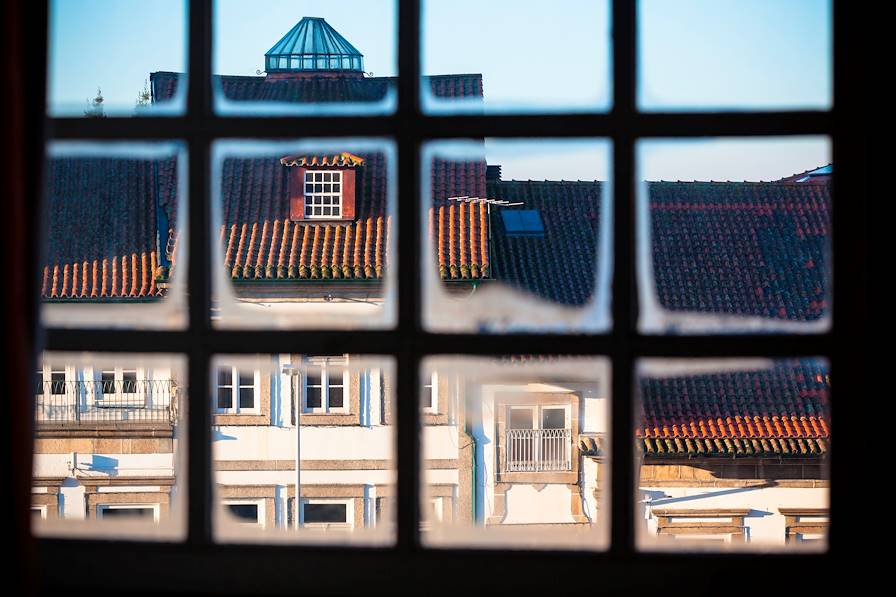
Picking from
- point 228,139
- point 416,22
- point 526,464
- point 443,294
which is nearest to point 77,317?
point 228,139

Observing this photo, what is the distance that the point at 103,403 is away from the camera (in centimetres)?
1490

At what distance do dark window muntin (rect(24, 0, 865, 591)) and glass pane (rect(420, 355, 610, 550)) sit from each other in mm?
13571

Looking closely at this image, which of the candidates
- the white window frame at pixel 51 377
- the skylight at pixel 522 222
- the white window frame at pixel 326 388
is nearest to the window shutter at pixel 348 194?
the white window frame at pixel 326 388

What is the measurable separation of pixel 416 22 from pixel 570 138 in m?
0.14

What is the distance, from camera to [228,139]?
713 millimetres

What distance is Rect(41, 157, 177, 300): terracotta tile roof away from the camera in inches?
484

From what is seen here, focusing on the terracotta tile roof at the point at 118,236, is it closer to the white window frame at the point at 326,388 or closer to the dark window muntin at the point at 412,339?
the white window frame at the point at 326,388

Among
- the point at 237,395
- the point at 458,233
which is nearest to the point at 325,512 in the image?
the point at 237,395

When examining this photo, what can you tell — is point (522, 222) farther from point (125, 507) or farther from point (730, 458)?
point (125, 507)

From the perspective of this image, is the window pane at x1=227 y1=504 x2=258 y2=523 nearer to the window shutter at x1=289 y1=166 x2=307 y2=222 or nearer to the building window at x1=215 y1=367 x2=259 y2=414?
the building window at x1=215 y1=367 x2=259 y2=414

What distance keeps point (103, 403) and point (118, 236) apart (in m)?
3.65

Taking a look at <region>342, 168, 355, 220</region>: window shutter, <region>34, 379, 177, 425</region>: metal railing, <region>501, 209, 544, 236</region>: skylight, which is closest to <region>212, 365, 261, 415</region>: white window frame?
<region>34, 379, 177, 425</region>: metal railing

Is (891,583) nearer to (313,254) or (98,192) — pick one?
(313,254)

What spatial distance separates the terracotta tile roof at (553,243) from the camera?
14.0m
